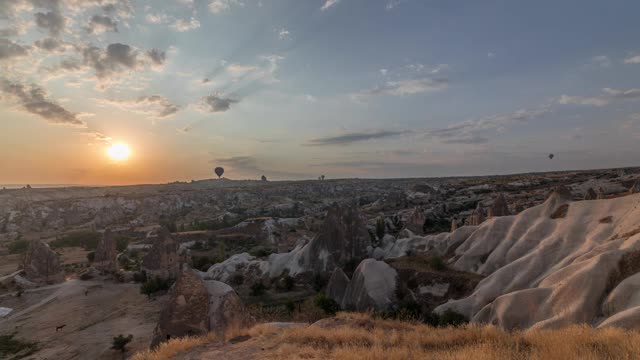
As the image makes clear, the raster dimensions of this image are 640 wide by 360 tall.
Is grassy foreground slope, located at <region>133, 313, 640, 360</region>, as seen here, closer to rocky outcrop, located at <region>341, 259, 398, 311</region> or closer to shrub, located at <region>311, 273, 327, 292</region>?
rocky outcrop, located at <region>341, 259, 398, 311</region>

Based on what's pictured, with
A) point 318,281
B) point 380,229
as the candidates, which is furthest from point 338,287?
point 380,229

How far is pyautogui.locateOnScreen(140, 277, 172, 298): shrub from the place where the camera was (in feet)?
143

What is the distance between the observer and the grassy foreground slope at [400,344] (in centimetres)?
838

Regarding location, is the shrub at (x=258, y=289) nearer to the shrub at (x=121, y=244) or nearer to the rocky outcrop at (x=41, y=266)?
the rocky outcrop at (x=41, y=266)

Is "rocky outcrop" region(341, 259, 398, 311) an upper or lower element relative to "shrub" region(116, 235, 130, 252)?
upper

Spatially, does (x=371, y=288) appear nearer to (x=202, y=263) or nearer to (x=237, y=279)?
(x=237, y=279)

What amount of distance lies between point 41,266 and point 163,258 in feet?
56.0

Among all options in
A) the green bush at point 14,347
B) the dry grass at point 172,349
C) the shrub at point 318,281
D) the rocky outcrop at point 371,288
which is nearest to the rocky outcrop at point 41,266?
the green bush at point 14,347

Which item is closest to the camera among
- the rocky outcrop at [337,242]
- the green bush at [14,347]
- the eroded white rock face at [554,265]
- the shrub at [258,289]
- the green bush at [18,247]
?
the eroded white rock face at [554,265]

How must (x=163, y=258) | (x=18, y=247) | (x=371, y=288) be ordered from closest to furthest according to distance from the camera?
1. (x=371, y=288)
2. (x=163, y=258)
3. (x=18, y=247)

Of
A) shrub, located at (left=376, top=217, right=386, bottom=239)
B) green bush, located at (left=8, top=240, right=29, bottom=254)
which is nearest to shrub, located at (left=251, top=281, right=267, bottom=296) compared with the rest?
shrub, located at (left=376, top=217, right=386, bottom=239)

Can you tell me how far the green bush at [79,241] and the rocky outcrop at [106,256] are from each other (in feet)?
119

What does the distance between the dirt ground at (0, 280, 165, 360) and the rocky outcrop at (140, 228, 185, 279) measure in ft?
9.45

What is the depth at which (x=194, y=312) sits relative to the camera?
19.7 m
